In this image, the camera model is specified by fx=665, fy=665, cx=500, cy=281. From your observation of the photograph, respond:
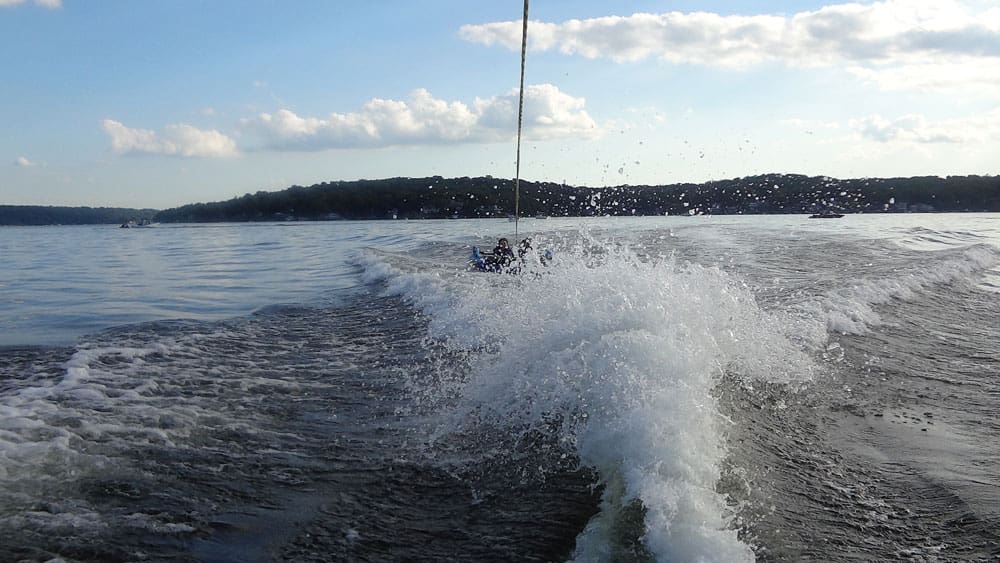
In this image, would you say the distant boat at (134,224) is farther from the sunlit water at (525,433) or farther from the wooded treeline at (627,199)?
the sunlit water at (525,433)

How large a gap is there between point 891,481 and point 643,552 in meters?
2.49

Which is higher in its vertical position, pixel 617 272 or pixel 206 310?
pixel 617 272

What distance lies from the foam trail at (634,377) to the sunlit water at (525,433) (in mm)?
26

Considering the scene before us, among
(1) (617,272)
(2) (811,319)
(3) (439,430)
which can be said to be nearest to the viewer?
(3) (439,430)

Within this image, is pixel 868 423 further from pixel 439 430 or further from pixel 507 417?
pixel 439 430

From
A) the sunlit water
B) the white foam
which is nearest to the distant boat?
the sunlit water

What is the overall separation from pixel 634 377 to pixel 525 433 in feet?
3.53

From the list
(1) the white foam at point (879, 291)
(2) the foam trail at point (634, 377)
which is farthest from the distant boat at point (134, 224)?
(2) the foam trail at point (634, 377)

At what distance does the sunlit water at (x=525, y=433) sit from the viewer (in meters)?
4.09

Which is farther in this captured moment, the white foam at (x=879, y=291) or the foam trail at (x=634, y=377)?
the white foam at (x=879, y=291)

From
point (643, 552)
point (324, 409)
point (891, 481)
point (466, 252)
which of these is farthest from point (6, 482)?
point (466, 252)

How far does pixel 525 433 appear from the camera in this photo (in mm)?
5871

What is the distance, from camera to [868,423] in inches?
251

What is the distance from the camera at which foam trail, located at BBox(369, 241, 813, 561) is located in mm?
4051
